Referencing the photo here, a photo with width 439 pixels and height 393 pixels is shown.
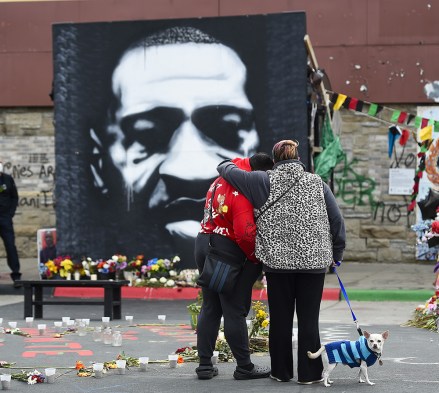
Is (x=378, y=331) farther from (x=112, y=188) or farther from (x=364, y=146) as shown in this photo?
(x=364, y=146)

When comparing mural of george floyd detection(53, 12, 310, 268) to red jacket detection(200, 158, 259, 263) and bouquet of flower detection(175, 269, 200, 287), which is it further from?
red jacket detection(200, 158, 259, 263)

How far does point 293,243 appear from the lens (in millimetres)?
8422

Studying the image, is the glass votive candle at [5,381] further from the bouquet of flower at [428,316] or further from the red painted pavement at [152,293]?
the red painted pavement at [152,293]

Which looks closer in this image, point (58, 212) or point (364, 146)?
point (58, 212)

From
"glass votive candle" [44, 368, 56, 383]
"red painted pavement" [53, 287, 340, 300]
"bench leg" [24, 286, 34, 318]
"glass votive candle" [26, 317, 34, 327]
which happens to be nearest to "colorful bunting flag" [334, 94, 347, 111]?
"red painted pavement" [53, 287, 340, 300]

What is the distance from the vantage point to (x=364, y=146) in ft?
67.7

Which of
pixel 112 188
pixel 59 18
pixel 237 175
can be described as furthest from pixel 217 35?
pixel 237 175

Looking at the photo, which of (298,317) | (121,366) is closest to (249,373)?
(298,317)

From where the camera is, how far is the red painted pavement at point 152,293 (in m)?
16.0

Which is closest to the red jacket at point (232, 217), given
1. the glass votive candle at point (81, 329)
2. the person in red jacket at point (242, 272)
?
the person in red jacket at point (242, 272)

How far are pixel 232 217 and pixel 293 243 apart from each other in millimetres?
531

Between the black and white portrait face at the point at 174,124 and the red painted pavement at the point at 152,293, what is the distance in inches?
37.9

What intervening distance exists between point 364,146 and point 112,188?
5.36 meters

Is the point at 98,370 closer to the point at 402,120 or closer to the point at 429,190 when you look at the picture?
the point at 402,120
